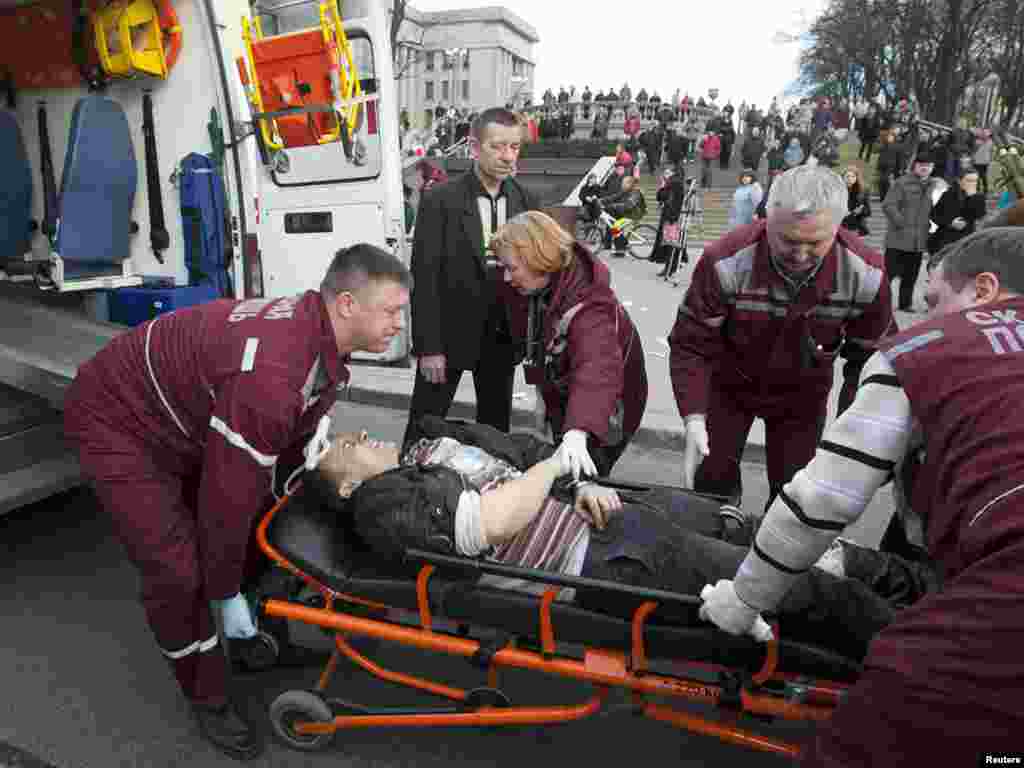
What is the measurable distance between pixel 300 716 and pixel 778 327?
2.01 metres

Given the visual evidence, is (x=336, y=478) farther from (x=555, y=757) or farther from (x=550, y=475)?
(x=555, y=757)

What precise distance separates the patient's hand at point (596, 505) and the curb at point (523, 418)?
89.0 inches

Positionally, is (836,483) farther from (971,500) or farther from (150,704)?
(150,704)

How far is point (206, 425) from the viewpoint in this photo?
7.06ft

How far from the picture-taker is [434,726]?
2.35m

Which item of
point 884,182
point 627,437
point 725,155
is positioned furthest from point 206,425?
point 725,155

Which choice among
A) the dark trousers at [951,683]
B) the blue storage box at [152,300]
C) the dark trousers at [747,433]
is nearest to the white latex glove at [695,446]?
the dark trousers at [747,433]

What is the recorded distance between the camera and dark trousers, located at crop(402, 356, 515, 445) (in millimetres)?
3562

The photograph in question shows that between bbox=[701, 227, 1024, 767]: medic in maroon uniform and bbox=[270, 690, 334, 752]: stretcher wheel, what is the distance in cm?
141

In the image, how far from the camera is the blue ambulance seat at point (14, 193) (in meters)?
4.24

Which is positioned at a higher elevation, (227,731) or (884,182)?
(884,182)

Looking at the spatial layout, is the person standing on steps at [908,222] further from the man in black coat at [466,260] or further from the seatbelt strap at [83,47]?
the seatbelt strap at [83,47]

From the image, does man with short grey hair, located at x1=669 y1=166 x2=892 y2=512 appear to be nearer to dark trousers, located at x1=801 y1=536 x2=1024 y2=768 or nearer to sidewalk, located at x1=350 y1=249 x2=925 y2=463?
sidewalk, located at x1=350 y1=249 x2=925 y2=463

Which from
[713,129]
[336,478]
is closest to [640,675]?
[336,478]
